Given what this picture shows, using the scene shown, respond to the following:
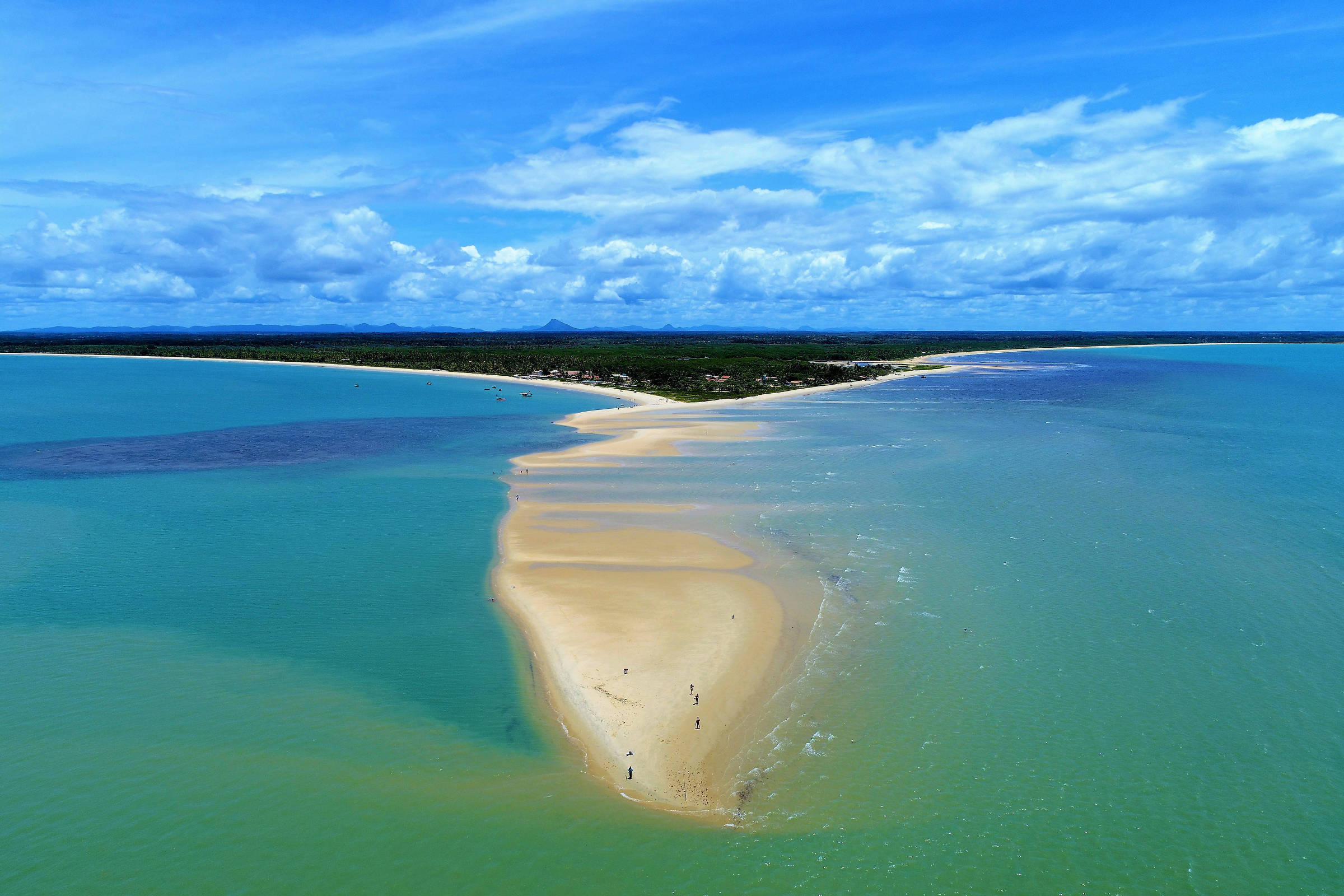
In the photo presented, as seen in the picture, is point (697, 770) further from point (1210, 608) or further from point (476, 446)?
point (476, 446)

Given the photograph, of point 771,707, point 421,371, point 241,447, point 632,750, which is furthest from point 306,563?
point 421,371

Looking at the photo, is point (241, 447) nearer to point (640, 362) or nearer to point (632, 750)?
point (632, 750)

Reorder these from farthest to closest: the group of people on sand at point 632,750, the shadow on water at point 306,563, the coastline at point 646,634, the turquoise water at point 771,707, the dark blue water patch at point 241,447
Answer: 1. the dark blue water patch at point 241,447
2. the shadow on water at point 306,563
3. the coastline at point 646,634
4. the group of people on sand at point 632,750
5. the turquoise water at point 771,707

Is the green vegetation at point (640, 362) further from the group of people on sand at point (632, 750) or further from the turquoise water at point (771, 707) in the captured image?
the group of people on sand at point (632, 750)

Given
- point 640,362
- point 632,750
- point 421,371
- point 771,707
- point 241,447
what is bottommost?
point 632,750

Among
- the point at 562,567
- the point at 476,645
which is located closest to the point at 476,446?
the point at 562,567

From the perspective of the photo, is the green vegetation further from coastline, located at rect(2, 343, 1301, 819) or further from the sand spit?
the sand spit

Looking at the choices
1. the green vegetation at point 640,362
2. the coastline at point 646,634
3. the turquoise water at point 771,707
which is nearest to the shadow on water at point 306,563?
the turquoise water at point 771,707
